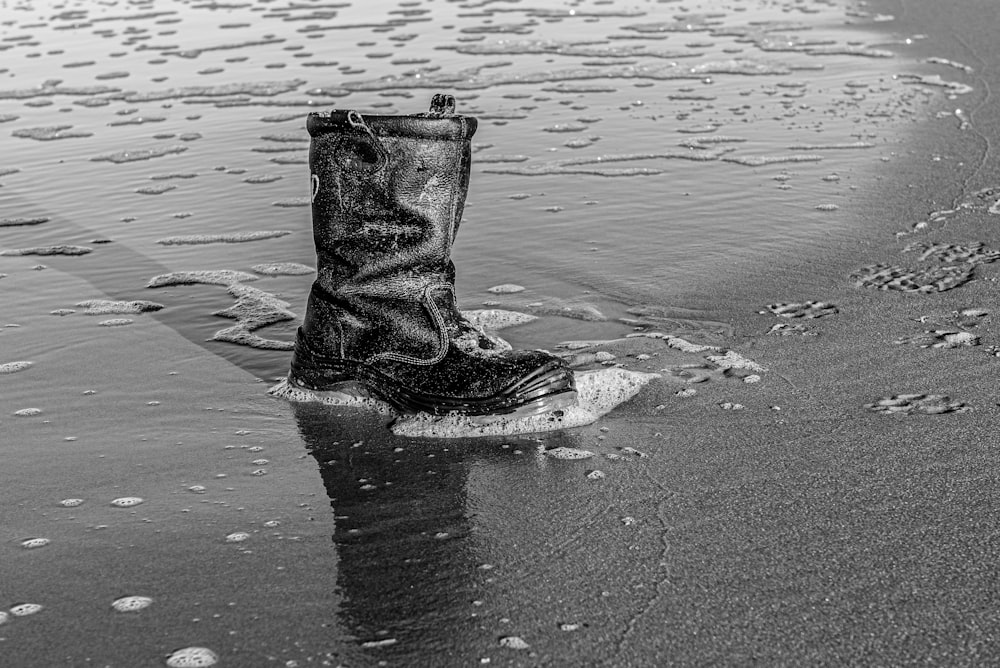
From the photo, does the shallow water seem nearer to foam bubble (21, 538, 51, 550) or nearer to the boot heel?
the boot heel

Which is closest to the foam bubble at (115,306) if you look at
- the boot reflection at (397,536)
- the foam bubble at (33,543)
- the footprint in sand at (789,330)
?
the boot reflection at (397,536)

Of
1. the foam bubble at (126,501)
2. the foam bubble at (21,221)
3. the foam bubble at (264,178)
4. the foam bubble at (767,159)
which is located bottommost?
the foam bubble at (126,501)

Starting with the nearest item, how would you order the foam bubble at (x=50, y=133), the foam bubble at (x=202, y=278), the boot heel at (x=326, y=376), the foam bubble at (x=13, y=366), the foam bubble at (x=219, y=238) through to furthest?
the boot heel at (x=326, y=376), the foam bubble at (x=13, y=366), the foam bubble at (x=202, y=278), the foam bubble at (x=219, y=238), the foam bubble at (x=50, y=133)

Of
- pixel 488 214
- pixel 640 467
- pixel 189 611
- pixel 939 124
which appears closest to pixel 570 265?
pixel 488 214

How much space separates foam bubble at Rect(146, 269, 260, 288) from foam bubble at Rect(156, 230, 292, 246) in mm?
465

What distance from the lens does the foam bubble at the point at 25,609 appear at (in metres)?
1.98

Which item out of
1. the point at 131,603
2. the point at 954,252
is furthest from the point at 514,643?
the point at 954,252

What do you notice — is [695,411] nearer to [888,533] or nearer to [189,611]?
[888,533]

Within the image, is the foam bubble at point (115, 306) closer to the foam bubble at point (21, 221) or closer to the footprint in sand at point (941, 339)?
the foam bubble at point (21, 221)

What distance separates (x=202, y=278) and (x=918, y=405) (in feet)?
8.79

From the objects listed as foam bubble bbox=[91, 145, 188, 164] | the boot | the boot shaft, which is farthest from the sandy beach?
foam bubble bbox=[91, 145, 188, 164]

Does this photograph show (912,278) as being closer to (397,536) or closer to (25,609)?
(397,536)

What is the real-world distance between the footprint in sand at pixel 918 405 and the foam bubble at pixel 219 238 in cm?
288

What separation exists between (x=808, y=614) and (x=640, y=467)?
71 cm
